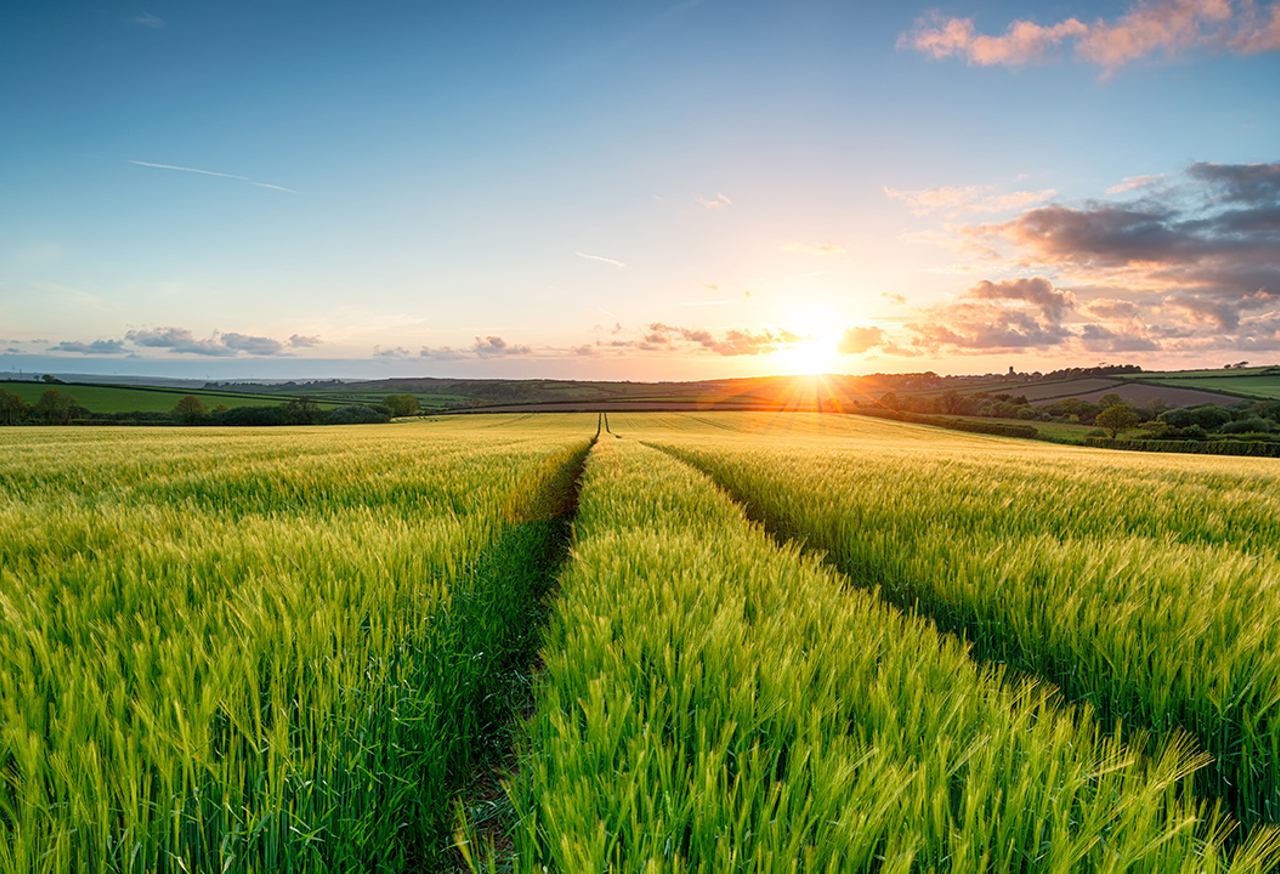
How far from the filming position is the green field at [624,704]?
44.6 inches

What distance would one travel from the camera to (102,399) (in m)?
81.1

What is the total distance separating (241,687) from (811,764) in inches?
67.9

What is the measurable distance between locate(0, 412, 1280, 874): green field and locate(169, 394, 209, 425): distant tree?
8881 centimetres

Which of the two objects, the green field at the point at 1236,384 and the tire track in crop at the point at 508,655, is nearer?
the tire track in crop at the point at 508,655

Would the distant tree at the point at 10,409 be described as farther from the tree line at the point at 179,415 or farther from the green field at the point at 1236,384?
the green field at the point at 1236,384

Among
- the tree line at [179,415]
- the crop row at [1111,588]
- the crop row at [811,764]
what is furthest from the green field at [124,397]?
the crop row at [811,764]

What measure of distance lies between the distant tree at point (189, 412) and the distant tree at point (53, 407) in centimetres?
1079

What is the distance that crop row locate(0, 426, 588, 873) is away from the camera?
1235mm

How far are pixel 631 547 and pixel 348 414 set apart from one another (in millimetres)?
86743

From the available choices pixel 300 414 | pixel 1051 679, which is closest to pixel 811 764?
pixel 1051 679

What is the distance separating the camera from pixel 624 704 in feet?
4.61

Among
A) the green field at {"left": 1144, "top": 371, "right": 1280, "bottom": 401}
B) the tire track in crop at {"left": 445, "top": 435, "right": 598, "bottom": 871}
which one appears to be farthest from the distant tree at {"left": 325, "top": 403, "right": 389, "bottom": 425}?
the green field at {"left": 1144, "top": 371, "right": 1280, "bottom": 401}

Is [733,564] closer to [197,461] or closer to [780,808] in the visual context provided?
[780,808]

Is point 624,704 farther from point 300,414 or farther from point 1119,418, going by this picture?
point 300,414
